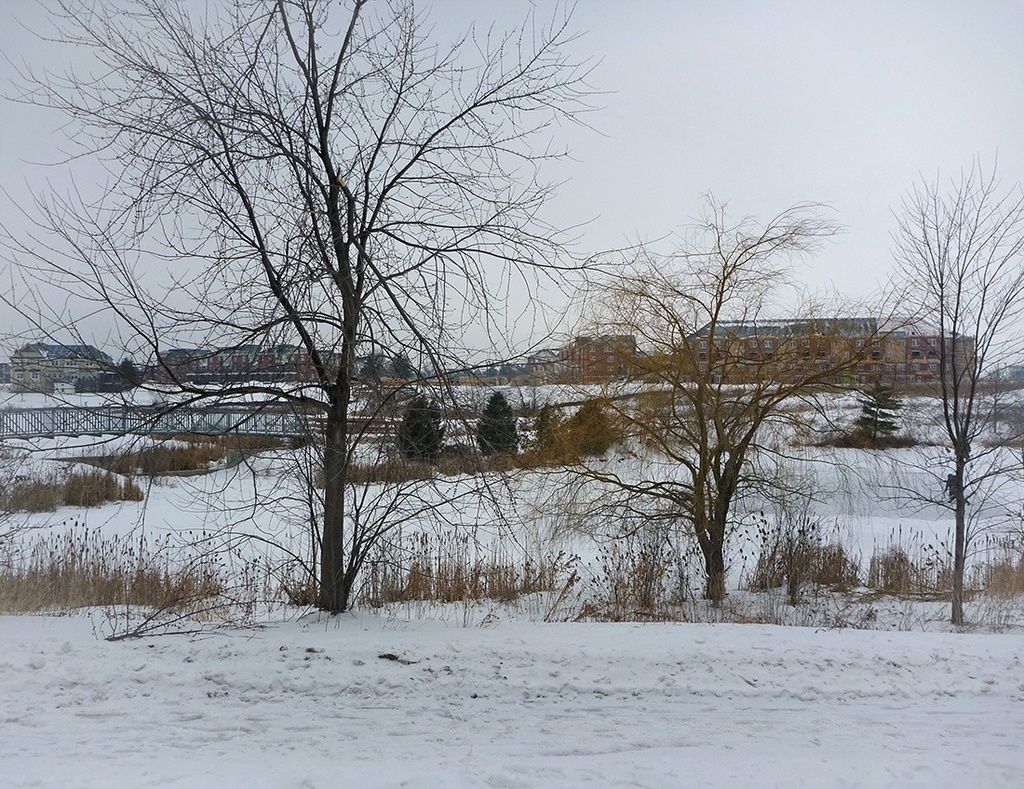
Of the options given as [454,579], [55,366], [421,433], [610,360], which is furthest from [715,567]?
[55,366]

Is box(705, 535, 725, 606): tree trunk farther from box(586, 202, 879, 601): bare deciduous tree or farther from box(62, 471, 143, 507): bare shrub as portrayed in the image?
box(62, 471, 143, 507): bare shrub

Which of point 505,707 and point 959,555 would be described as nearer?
point 505,707

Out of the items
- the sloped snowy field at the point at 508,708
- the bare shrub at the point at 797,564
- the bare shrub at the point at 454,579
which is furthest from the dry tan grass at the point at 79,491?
the bare shrub at the point at 797,564

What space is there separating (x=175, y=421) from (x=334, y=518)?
5.33 feet

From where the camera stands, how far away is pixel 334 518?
6219 millimetres

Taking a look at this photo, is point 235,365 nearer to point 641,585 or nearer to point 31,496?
point 641,585

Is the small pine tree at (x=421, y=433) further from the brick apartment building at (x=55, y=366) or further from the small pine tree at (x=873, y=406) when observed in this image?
the small pine tree at (x=873, y=406)

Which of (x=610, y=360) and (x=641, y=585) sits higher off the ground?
(x=610, y=360)

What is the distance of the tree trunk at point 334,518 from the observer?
6113 mm

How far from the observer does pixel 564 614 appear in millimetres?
8250

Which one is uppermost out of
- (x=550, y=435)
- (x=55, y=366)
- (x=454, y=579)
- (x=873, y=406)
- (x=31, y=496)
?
(x=873, y=406)

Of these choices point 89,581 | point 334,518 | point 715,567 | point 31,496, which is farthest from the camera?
point 31,496

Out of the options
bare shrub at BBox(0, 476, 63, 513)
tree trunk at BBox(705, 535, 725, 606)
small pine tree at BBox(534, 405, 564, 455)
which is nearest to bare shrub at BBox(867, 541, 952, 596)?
tree trunk at BBox(705, 535, 725, 606)

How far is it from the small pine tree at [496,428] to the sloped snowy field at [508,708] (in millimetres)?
1616
